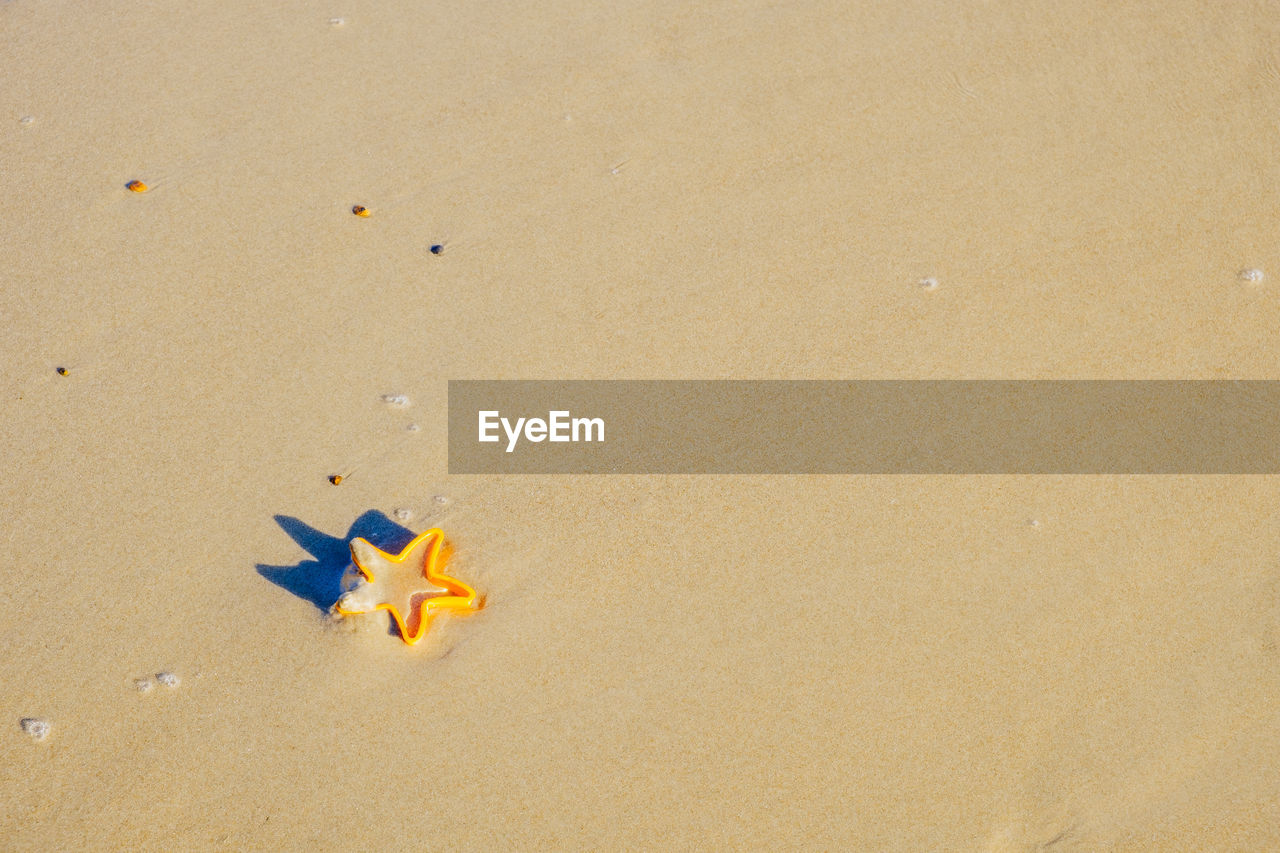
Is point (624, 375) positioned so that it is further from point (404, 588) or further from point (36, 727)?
point (36, 727)

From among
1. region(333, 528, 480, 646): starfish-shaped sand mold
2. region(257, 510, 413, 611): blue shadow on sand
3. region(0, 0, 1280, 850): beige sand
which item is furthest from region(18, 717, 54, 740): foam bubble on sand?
region(333, 528, 480, 646): starfish-shaped sand mold

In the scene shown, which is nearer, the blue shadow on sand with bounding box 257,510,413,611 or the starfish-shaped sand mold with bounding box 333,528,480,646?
the starfish-shaped sand mold with bounding box 333,528,480,646
